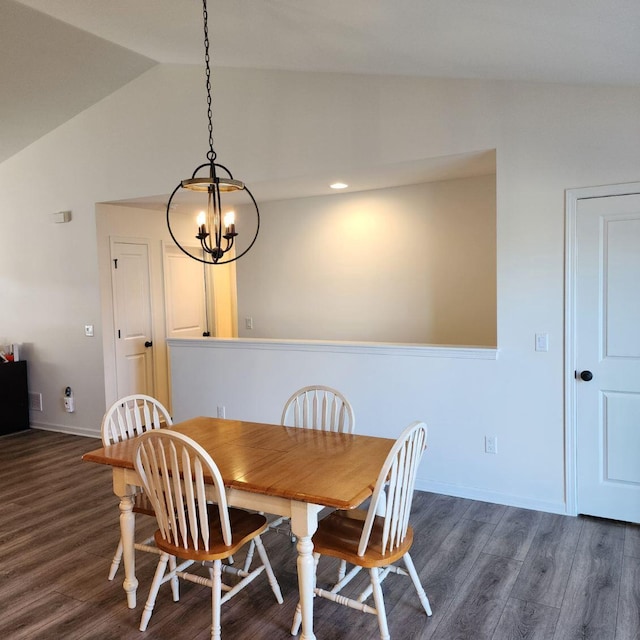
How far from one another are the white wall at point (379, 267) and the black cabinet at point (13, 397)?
2411 millimetres

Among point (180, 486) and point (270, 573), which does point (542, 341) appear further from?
point (180, 486)

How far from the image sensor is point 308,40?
3.25 m

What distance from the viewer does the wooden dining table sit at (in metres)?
2.06

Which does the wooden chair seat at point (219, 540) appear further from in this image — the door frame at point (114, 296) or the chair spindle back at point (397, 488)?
the door frame at point (114, 296)

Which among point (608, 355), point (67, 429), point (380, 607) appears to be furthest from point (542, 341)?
point (67, 429)

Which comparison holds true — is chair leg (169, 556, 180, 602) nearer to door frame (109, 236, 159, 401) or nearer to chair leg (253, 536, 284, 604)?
chair leg (253, 536, 284, 604)

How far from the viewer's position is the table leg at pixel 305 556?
2047 mm

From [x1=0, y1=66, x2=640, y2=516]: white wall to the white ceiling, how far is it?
17 cm

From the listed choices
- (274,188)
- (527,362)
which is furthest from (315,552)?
(274,188)

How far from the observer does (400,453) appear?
6.85ft

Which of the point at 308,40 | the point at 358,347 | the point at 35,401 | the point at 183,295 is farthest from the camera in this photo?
the point at 183,295

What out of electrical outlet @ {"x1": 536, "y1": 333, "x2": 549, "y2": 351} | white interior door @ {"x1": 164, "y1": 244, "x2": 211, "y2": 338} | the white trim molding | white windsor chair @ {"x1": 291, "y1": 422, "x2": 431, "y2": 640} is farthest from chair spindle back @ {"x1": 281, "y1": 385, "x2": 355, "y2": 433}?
white interior door @ {"x1": 164, "y1": 244, "x2": 211, "y2": 338}

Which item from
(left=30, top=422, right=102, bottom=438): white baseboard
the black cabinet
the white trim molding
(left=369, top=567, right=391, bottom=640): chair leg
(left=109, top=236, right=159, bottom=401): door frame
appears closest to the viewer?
(left=369, top=567, right=391, bottom=640): chair leg

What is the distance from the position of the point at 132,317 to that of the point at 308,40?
134 inches
